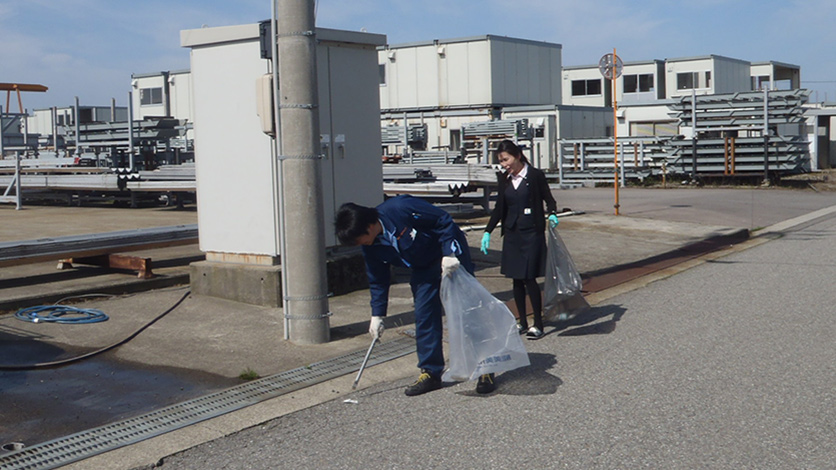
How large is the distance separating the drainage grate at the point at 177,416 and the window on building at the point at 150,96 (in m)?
41.9

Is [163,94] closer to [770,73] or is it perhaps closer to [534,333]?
[770,73]

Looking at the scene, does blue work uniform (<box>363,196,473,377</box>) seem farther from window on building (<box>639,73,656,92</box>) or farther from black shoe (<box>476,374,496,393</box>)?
window on building (<box>639,73,656,92</box>)

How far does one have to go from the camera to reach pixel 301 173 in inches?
283

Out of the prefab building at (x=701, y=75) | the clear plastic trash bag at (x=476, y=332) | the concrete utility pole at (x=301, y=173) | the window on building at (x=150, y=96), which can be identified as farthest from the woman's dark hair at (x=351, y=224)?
the window on building at (x=150, y=96)

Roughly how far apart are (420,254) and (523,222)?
2.00 meters

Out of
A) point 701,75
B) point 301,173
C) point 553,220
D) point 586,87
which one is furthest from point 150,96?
point 553,220

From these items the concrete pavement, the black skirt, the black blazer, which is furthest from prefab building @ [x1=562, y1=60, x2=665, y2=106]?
the black skirt

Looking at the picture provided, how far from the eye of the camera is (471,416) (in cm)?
532

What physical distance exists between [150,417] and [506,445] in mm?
2228

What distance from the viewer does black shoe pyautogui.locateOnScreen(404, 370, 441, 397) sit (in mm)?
5844

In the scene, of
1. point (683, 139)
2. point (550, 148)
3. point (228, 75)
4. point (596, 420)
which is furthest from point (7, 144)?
point (596, 420)

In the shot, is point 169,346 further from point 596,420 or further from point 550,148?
point 550,148

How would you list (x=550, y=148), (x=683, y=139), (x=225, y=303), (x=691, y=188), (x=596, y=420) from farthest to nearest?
(x=550, y=148) < (x=683, y=139) < (x=691, y=188) < (x=225, y=303) < (x=596, y=420)

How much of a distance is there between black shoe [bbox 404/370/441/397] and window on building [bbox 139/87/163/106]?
42851mm
